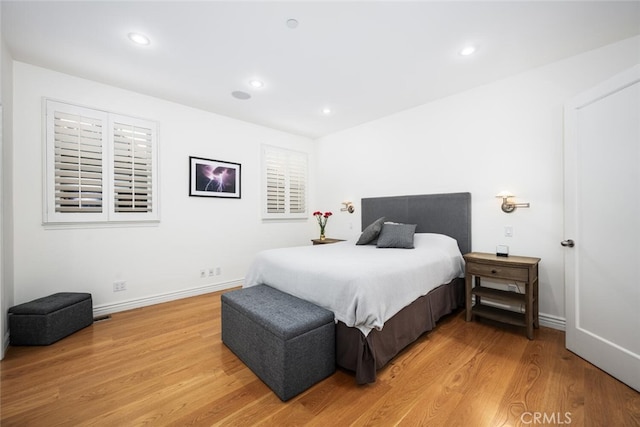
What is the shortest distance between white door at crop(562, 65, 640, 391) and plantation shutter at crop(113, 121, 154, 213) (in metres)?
4.39

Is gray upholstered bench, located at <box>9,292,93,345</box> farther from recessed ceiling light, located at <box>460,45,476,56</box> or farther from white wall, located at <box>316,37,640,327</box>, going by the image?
recessed ceiling light, located at <box>460,45,476,56</box>

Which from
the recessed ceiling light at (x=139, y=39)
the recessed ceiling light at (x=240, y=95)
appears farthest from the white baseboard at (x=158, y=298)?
the recessed ceiling light at (x=139, y=39)

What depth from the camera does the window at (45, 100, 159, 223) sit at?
2.70 metres

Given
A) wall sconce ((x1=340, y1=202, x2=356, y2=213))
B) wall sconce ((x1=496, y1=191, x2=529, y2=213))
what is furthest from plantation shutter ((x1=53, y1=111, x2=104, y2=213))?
wall sconce ((x1=496, y1=191, x2=529, y2=213))

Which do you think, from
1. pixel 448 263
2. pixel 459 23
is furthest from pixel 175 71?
pixel 448 263

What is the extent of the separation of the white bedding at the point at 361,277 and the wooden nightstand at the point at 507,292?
0.26 m

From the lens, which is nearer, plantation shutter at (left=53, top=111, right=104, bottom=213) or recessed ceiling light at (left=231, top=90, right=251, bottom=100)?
plantation shutter at (left=53, top=111, right=104, bottom=213)

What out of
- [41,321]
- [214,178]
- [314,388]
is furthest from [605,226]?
[41,321]

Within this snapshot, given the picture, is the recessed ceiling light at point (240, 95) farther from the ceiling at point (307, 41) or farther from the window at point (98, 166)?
the window at point (98, 166)

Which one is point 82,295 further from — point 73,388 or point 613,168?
point 613,168

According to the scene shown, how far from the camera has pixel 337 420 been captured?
4.76 feet

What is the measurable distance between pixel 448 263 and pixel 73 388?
3.27 meters

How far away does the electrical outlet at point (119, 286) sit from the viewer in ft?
9.97

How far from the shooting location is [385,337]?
1.93 metres
